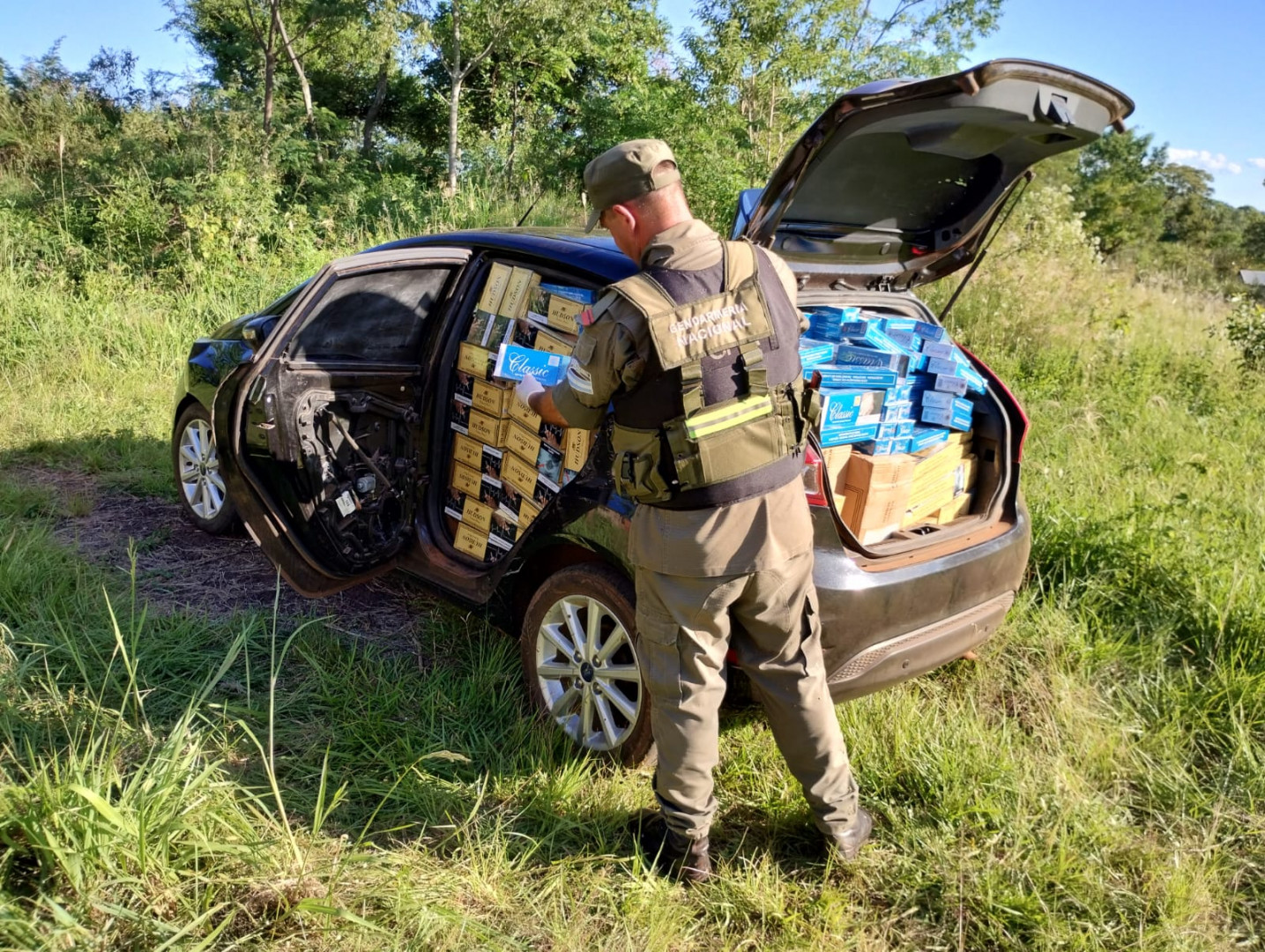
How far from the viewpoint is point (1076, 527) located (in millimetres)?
3920

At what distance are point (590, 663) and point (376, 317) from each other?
1697mm

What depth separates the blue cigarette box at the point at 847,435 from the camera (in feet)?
9.26

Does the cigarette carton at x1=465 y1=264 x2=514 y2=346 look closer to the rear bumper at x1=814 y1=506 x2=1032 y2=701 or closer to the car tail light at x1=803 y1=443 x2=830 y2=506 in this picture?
the car tail light at x1=803 y1=443 x2=830 y2=506

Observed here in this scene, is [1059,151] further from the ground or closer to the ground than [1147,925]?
further from the ground

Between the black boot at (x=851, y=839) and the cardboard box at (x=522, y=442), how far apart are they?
1.49 m

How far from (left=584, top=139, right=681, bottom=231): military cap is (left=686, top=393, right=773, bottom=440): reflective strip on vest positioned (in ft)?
1.82

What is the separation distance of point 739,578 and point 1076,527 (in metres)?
2.44

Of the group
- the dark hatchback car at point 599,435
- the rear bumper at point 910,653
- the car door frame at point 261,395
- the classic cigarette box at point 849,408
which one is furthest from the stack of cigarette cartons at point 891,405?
the car door frame at point 261,395

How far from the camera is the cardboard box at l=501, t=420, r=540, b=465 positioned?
2.99 m

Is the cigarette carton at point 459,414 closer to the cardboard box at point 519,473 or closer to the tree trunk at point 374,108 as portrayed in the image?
the cardboard box at point 519,473

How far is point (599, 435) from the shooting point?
2590 millimetres

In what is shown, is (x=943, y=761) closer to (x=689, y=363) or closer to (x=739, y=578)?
(x=739, y=578)

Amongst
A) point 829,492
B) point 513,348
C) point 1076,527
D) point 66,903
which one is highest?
point 513,348

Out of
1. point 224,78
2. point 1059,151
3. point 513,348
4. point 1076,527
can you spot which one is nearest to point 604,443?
point 513,348
